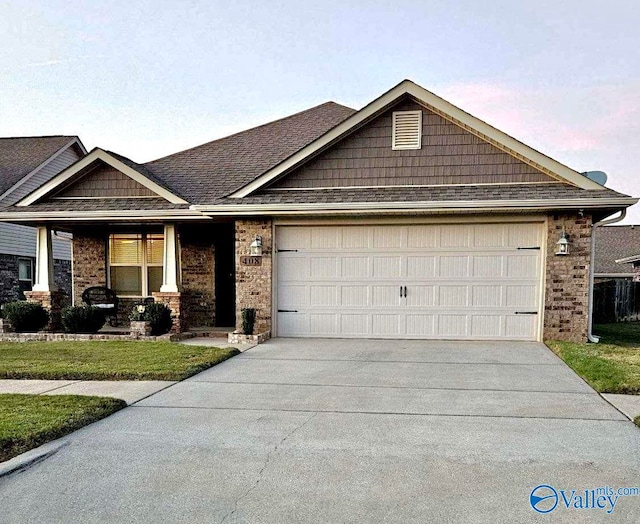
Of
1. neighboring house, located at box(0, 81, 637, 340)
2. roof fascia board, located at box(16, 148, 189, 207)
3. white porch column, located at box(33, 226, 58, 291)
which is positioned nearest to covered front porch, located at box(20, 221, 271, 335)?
white porch column, located at box(33, 226, 58, 291)

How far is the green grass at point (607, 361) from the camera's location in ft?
19.4

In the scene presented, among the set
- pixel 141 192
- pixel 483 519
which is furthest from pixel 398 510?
pixel 141 192

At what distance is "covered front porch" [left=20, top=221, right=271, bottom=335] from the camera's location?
10797mm

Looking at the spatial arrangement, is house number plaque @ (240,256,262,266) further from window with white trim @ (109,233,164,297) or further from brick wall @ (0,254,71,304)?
brick wall @ (0,254,71,304)

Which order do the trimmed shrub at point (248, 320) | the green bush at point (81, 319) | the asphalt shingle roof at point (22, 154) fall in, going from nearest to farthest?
the trimmed shrub at point (248, 320) → the green bush at point (81, 319) → the asphalt shingle roof at point (22, 154)

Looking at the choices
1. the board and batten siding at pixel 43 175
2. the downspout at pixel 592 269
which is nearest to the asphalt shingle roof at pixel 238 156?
the downspout at pixel 592 269

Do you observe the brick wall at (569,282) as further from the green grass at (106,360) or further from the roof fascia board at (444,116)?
the green grass at (106,360)

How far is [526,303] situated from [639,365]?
2.51 metres

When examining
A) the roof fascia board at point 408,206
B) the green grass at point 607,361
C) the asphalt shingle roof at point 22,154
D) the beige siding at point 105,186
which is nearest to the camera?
the green grass at point 607,361

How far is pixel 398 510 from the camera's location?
2.97 m

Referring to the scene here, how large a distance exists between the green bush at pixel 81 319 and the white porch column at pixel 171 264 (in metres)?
1.49

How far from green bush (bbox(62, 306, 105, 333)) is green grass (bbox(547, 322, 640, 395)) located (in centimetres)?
915

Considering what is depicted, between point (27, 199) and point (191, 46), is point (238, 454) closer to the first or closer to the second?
point (27, 199)

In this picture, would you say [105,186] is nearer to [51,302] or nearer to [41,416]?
[51,302]
